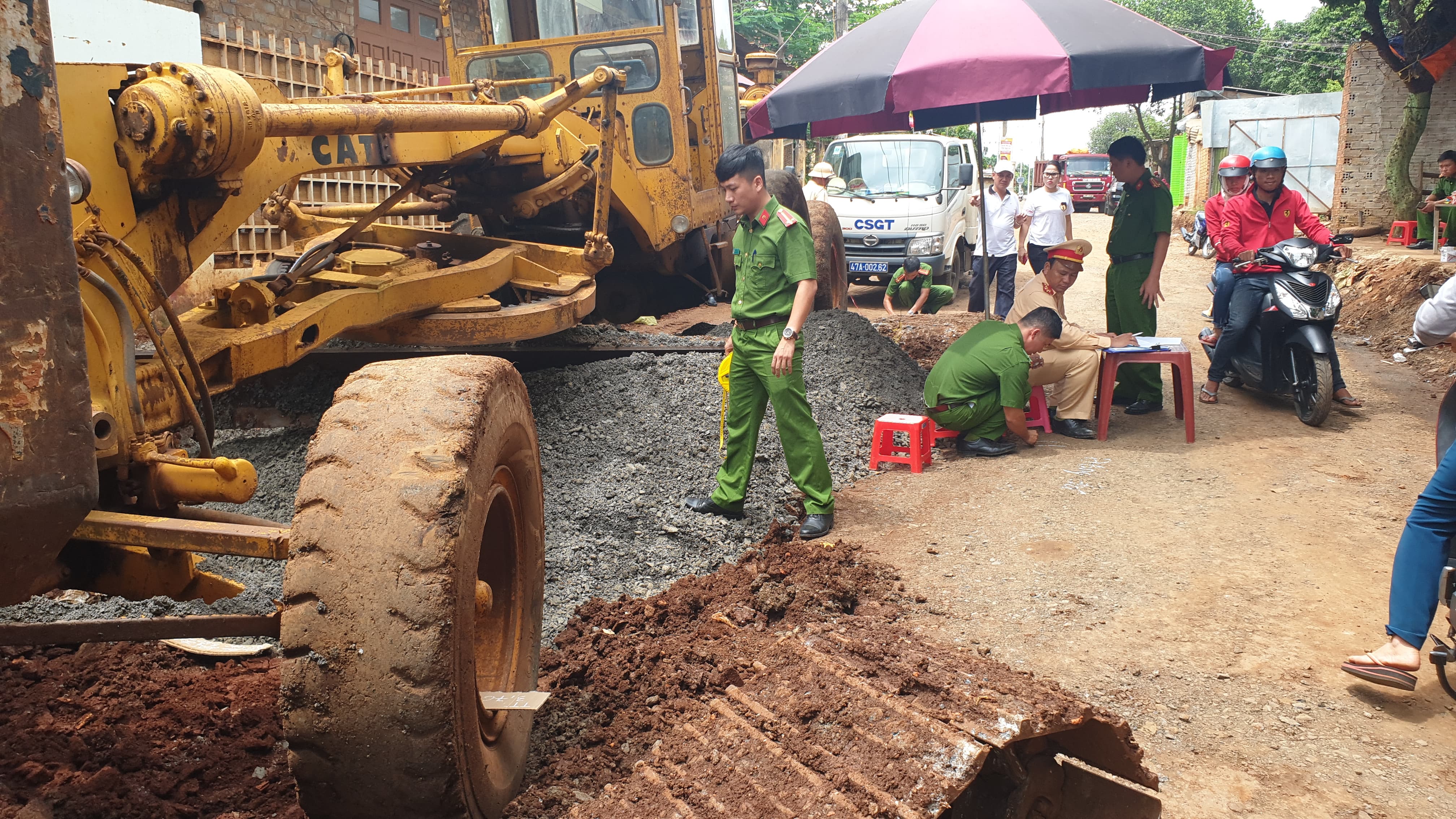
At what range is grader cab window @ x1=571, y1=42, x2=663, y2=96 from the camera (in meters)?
7.98

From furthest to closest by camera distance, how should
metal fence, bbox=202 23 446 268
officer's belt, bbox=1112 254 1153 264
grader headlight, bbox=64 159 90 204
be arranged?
metal fence, bbox=202 23 446 268, officer's belt, bbox=1112 254 1153 264, grader headlight, bbox=64 159 90 204

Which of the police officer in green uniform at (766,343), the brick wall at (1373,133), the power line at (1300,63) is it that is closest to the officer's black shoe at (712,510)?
the police officer in green uniform at (766,343)

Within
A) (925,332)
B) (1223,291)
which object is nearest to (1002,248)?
(925,332)

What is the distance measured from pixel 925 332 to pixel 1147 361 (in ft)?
9.08

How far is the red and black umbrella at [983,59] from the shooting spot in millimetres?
6094

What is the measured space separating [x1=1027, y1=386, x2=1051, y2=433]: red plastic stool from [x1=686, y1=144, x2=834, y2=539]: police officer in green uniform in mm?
2345

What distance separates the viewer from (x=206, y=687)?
3109 millimetres

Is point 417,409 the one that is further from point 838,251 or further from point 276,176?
point 838,251

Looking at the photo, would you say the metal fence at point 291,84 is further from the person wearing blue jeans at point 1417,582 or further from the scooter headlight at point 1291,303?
the person wearing blue jeans at point 1417,582

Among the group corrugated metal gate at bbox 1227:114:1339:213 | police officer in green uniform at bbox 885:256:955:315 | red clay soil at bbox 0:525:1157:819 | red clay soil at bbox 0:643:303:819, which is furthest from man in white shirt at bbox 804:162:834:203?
corrugated metal gate at bbox 1227:114:1339:213

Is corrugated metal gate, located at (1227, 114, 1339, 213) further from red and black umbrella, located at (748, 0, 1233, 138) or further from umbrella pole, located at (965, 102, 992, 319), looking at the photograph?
red and black umbrella, located at (748, 0, 1233, 138)

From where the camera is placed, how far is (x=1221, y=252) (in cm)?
741

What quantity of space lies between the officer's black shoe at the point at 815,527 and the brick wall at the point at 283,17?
7.00m

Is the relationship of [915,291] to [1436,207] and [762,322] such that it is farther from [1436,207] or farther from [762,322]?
[762,322]
